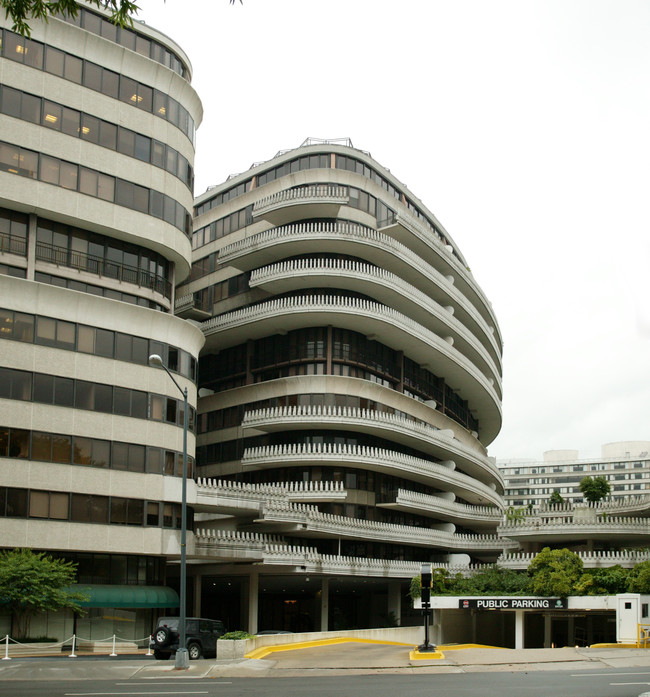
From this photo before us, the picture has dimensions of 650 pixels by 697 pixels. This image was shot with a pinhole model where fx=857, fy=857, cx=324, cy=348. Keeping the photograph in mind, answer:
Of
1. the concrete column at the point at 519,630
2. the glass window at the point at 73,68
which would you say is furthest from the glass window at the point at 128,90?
the concrete column at the point at 519,630

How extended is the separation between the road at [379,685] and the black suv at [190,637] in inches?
269

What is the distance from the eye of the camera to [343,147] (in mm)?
67938

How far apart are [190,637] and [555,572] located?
27.1 m

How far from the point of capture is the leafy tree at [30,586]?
38219mm

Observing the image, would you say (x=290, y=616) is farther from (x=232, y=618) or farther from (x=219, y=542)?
(x=219, y=542)

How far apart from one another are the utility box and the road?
17.3 metres

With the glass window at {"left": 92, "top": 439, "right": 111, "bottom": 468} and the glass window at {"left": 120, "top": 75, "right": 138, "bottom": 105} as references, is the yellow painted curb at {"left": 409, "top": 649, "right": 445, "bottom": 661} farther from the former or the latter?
the glass window at {"left": 120, "top": 75, "right": 138, "bottom": 105}

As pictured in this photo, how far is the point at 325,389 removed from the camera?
2413 inches

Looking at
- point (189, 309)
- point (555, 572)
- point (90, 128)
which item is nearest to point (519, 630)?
point (555, 572)

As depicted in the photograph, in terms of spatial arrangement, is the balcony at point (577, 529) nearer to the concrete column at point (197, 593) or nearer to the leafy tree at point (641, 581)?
the leafy tree at point (641, 581)

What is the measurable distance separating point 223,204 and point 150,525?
35.0m

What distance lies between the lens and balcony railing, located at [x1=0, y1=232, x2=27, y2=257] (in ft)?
145

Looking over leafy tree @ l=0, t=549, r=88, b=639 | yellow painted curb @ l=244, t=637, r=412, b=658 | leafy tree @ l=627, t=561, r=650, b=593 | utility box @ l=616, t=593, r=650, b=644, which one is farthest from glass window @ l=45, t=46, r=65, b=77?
leafy tree @ l=627, t=561, r=650, b=593

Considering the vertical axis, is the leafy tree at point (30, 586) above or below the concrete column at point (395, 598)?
above
